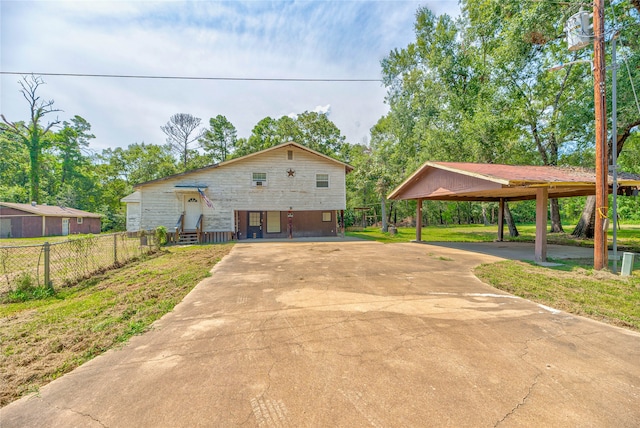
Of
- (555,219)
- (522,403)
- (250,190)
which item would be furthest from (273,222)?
(555,219)

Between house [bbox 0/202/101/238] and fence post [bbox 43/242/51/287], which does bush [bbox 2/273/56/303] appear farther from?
house [bbox 0/202/101/238]

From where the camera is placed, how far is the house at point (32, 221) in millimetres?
22203

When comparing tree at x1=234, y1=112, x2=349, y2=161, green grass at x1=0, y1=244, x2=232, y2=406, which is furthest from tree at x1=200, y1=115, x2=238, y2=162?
green grass at x1=0, y1=244, x2=232, y2=406

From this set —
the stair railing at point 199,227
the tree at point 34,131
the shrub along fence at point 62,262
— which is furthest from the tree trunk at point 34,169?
the shrub along fence at point 62,262

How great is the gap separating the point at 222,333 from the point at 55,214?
30.3 metres

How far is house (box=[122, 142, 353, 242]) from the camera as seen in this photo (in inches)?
661

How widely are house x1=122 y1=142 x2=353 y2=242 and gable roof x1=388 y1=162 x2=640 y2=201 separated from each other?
17.8 ft

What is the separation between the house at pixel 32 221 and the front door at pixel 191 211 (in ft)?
52.7

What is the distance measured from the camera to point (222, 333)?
11.9 feet

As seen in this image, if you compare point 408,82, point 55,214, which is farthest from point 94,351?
point 55,214

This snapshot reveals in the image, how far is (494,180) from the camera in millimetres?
8234

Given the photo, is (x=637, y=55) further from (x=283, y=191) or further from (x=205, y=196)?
(x=205, y=196)

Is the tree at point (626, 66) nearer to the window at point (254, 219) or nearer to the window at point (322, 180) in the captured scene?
the window at point (322, 180)

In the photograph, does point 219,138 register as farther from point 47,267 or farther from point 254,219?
point 47,267
